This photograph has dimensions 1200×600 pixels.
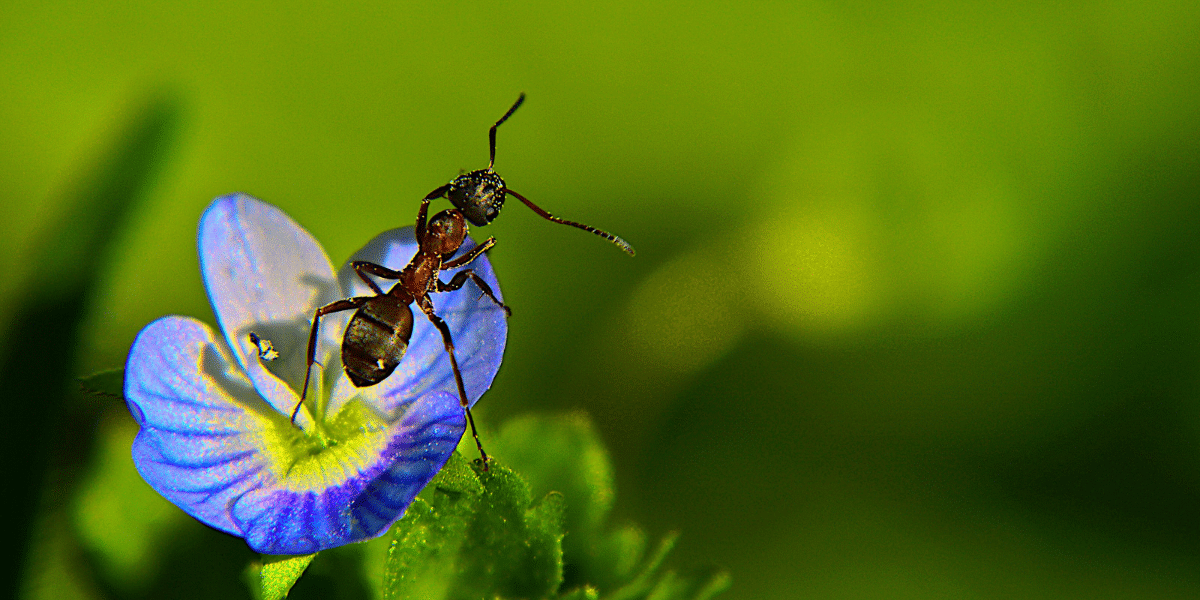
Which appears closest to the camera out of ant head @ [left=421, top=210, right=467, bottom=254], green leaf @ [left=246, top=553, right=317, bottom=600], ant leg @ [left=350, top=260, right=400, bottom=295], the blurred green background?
green leaf @ [left=246, top=553, right=317, bottom=600]

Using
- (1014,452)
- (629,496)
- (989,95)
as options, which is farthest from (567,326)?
(989,95)

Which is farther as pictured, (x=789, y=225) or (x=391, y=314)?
(x=789, y=225)

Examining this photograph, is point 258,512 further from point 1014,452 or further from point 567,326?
point 1014,452

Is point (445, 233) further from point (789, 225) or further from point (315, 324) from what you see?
point (789, 225)

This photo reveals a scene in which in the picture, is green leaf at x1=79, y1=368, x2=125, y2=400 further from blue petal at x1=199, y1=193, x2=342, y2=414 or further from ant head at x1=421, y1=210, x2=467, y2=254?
ant head at x1=421, y1=210, x2=467, y2=254

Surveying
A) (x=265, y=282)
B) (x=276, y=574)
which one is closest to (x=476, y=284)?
(x=265, y=282)

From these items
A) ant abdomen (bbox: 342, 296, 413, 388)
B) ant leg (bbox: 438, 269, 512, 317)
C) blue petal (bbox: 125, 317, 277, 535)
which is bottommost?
blue petal (bbox: 125, 317, 277, 535)

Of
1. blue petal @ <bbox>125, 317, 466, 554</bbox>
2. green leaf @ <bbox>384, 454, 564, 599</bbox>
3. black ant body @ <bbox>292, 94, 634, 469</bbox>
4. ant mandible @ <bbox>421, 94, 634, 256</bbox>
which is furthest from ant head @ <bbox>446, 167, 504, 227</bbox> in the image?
green leaf @ <bbox>384, 454, 564, 599</bbox>
